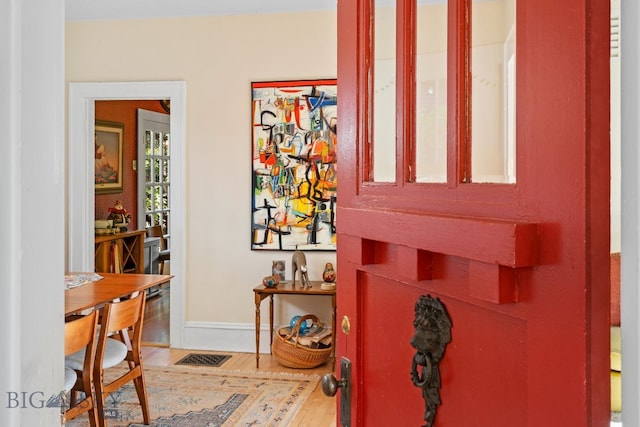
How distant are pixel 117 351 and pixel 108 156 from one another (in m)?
3.52

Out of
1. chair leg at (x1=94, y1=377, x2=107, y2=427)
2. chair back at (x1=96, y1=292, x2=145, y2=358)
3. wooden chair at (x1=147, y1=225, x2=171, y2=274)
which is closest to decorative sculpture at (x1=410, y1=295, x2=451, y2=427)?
chair back at (x1=96, y1=292, x2=145, y2=358)

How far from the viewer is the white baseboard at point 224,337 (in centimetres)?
502

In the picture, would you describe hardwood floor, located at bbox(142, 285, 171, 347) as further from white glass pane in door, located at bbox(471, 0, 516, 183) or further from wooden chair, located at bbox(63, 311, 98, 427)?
white glass pane in door, located at bbox(471, 0, 516, 183)

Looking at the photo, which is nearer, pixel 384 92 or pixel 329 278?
pixel 384 92

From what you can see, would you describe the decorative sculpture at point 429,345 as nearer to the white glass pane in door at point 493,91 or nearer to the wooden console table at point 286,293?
the white glass pane in door at point 493,91

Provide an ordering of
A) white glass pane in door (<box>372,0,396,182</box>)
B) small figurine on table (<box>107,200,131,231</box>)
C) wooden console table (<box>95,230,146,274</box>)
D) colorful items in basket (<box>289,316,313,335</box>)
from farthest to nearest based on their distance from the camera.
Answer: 1. small figurine on table (<box>107,200,131,231</box>)
2. wooden console table (<box>95,230,146,274</box>)
3. colorful items in basket (<box>289,316,313,335</box>)
4. white glass pane in door (<box>372,0,396,182</box>)

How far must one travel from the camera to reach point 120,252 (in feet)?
21.2

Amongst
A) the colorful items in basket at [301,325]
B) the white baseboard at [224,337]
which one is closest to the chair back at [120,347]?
the colorful items in basket at [301,325]

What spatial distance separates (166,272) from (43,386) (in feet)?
24.5

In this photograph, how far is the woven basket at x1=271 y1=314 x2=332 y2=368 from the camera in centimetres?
446

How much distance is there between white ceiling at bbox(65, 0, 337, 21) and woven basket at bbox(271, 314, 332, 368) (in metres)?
2.35

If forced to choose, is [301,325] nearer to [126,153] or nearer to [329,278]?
[329,278]

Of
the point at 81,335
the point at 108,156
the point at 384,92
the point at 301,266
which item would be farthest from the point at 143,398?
the point at 108,156

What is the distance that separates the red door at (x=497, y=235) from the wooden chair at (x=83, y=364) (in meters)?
1.90
